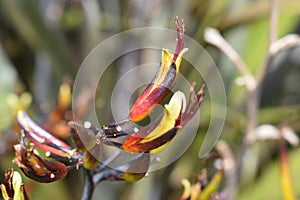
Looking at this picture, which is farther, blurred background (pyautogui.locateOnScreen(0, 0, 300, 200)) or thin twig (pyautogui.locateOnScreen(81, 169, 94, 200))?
blurred background (pyautogui.locateOnScreen(0, 0, 300, 200))

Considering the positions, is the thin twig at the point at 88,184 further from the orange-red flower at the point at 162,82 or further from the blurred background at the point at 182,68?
the blurred background at the point at 182,68

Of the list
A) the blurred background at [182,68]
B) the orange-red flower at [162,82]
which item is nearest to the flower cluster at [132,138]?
the orange-red flower at [162,82]

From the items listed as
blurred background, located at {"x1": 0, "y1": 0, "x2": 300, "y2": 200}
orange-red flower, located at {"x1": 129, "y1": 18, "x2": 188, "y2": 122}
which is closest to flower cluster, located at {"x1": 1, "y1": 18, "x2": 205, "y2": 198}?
orange-red flower, located at {"x1": 129, "y1": 18, "x2": 188, "y2": 122}

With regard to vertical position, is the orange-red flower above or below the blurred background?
below

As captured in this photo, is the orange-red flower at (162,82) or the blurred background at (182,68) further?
the blurred background at (182,68)

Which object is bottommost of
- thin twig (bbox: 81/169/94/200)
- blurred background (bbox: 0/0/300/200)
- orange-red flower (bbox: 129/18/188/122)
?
thin twig (bbox: 81/169/94/200)

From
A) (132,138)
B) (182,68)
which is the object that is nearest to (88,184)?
(132,138)

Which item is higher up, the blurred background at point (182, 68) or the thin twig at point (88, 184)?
the blurred background at point (182, 68)

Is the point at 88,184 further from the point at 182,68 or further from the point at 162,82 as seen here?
the point at 182,68

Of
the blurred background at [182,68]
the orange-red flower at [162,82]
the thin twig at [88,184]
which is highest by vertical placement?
the blurred background at [182,68]

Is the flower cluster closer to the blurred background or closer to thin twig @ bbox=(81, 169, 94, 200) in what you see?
thin twig @ bbox=(81, 169, 94, 200)
